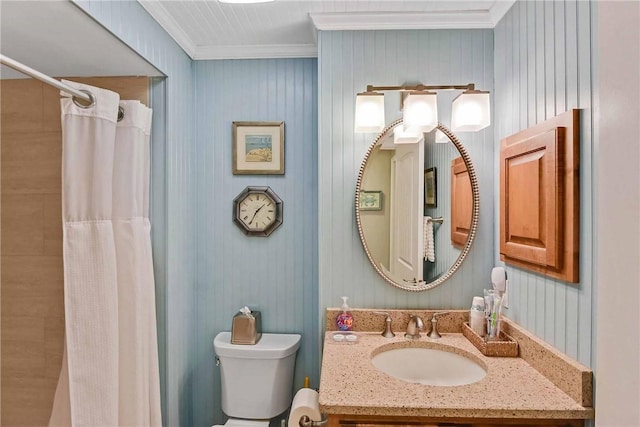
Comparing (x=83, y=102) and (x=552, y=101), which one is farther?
(x=83, y=102)

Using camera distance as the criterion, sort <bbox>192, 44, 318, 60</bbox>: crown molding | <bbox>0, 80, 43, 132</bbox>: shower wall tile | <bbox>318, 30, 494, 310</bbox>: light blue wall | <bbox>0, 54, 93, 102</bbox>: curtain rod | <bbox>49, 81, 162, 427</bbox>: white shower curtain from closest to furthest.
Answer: <bbox>0, 54, 93, 102</bbox>: curtain rod
<bbox>49, 81, 162, 427</bbox>: white shower curtain
<bbox>318, 30, 494, 310</bbox>: light blue wall
<bbox>0, 80, 43, 132</bbox>: shower wall tile
<bbox>192, 44, 318, 60</bbox>: crown molding

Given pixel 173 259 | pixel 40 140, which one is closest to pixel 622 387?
pixel 173 259

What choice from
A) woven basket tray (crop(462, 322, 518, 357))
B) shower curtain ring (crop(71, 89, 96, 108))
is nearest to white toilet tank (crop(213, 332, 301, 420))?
woven basket tray (crop(462, 322, 518, 357))

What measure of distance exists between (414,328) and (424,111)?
0.96 m

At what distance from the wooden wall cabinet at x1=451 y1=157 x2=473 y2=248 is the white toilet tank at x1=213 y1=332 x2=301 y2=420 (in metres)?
1.04

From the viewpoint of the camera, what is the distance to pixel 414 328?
1783 mm

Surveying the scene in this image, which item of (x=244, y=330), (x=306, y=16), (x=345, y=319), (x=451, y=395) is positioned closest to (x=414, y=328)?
(x=345, y=319)

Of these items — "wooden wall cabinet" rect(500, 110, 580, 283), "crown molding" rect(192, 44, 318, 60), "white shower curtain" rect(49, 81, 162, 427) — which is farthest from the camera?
"crown molding" rect(192, 44, 318, 60)

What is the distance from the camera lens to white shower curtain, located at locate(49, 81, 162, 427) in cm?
145

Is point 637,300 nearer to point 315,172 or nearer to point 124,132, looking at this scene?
point 124,132

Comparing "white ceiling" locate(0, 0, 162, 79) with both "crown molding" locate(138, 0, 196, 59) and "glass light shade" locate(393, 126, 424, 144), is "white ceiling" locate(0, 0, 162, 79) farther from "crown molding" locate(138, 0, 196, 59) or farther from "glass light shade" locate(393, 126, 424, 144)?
"glass light shade" locate(393, 126, 424, 144)

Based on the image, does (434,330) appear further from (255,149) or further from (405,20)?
(405,20)

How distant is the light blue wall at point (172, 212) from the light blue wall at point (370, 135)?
2.45 feet

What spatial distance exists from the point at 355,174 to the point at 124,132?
3.40 ft
